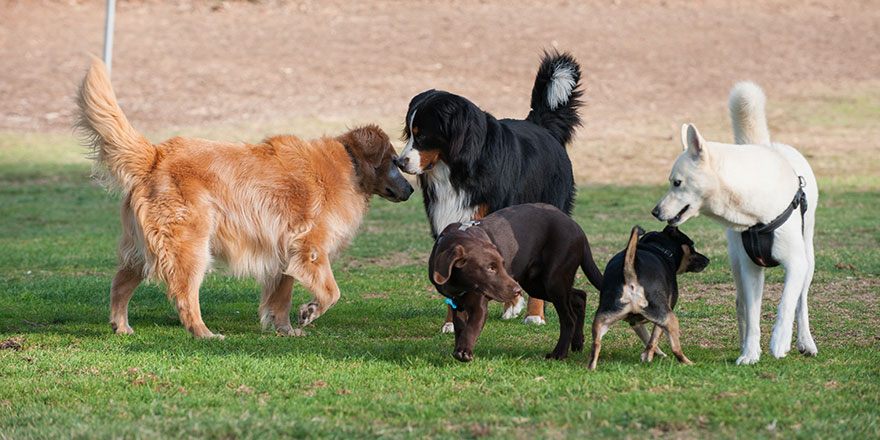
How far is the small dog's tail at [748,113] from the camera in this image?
6.15 m

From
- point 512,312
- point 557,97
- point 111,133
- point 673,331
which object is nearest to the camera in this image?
point 673,331

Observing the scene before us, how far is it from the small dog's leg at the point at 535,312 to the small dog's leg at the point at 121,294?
309cm

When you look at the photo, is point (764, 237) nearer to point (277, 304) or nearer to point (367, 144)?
point (367, 144)

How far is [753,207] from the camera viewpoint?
5582 mm

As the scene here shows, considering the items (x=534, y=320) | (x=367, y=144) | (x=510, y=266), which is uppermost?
(x=367, y=144)

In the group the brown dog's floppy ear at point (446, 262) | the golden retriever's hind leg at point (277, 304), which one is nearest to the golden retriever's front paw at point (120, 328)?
the golden retriever's hind leg at point (277, 304)

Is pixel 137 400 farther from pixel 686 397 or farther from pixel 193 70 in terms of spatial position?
pixel 193 70

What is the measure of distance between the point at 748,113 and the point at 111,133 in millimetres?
4532

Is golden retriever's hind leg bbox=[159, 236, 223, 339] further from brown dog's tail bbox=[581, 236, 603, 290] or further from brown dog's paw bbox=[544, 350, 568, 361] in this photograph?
brown dog's tail bbox=[581, 236, 603, 290]

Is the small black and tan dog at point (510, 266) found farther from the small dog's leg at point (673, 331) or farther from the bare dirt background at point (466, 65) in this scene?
the bare dirt background at point (466, 65)

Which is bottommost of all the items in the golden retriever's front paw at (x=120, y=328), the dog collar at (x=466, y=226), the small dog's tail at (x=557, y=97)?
the golden retriever's front paw at (x=120, y=328)

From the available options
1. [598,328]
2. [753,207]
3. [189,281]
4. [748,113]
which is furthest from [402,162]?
[753,207]

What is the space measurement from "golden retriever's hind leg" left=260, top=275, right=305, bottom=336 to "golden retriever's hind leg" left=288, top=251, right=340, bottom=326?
38 cm

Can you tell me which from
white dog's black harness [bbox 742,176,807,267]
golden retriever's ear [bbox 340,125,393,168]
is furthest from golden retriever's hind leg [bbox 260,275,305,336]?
white dog's black harness [bbox 742,176,807,267]
